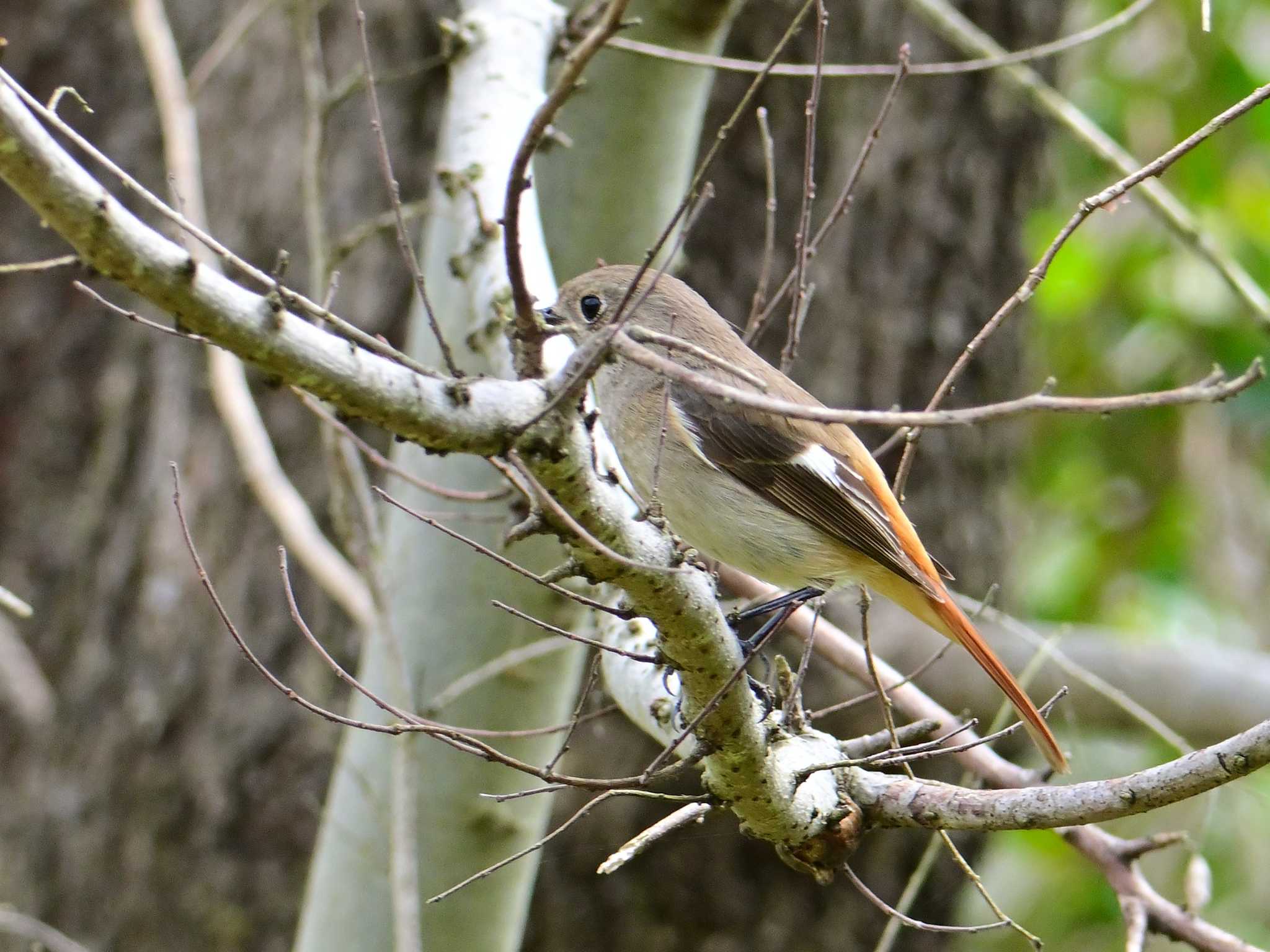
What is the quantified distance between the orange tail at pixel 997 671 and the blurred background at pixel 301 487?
131cm

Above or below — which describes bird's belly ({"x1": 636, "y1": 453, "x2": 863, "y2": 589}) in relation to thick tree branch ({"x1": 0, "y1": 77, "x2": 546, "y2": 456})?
above

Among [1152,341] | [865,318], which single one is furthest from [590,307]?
[1152,341]

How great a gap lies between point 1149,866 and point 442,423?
20.2ft

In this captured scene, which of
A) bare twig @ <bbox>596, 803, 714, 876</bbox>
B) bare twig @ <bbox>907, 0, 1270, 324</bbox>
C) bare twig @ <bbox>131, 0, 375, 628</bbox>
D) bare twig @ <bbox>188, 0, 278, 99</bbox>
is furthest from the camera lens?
bare twig @ <bbox>188, 0, 278, 99</bbox>

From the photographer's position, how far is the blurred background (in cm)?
437

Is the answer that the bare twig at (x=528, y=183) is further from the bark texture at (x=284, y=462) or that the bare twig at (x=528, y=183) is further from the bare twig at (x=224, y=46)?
the bark texture at (x=284, y=462)

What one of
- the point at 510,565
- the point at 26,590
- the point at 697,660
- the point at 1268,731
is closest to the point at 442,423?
the point at 510,565

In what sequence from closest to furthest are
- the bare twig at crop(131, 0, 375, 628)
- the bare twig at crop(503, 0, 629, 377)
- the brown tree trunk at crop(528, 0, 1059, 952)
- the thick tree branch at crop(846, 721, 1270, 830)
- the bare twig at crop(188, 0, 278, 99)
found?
1. the bare twig at crop(503, 0, 629, 377)
2. the thick tree branch at crop(846, 721, 1270, 830)
3. the bare twig at crop(131, 0, 375, 628)
4. the bare twig at crop(188, 0, 278, 99)
5. the brown tree trunk at crop(528, 0, 1059, 952)

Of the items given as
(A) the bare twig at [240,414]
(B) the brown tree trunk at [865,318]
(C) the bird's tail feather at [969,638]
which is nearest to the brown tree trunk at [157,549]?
(A) the bare twig at [240,414]

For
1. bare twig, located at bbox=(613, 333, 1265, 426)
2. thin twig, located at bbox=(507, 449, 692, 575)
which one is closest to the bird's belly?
thin twig, located at bbox=(507, 449, 692, 575)

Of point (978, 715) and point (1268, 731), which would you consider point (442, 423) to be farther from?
point (978, 715)

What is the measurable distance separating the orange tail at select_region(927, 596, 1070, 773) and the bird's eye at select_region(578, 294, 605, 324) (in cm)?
99

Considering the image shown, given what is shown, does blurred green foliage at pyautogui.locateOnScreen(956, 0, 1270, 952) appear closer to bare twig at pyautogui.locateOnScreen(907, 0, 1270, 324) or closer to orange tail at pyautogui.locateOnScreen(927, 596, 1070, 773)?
bare twig at pyautogui.locateOnScreen(907, 0, 1270, 324)

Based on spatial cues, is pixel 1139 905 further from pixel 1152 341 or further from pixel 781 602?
pixel 1152 341
